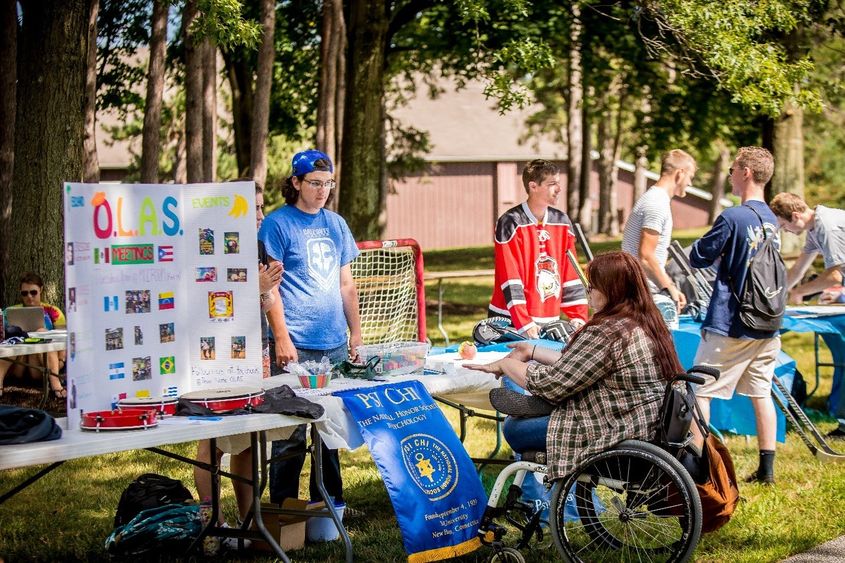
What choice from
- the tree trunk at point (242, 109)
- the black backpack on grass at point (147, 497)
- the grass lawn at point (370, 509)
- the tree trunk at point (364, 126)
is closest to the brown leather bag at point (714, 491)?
the grass lawn at point (370, 509)

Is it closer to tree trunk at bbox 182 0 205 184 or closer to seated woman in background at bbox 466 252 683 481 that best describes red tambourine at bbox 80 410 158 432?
seated woman in background at bbox 466 252 683 481

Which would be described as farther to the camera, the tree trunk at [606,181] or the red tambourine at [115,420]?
the tree trunk at [606,181]

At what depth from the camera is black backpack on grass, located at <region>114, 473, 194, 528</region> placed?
5.53 m

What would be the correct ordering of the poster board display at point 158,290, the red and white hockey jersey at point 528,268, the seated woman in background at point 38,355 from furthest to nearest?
1. the seated woman in background at point 38,355
2. the red and white hockey jersey at point 528,268
3. the poster board display at point 158,290

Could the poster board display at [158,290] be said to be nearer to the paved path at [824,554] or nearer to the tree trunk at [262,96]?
the paved path at [824,554]

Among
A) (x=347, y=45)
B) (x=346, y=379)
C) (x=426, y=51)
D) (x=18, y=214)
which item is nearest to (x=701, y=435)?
Answer: (x=346, y=379)

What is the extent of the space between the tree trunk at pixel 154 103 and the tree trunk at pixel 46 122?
2303 millimetres

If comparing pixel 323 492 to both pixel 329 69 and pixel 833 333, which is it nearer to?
pixel 833 333

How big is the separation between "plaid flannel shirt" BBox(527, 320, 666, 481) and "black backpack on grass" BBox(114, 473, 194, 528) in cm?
197

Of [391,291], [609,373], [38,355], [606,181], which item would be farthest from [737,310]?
[606,181]

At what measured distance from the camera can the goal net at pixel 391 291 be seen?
710cm

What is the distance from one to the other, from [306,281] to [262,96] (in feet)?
21.9

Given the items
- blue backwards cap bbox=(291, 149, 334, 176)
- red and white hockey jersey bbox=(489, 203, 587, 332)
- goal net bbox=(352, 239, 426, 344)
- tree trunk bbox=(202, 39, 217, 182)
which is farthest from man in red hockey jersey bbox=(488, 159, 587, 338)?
tree trunk bbox=(202, 39, 217, 182)

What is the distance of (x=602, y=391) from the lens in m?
4.81
